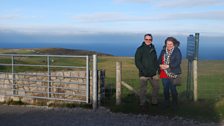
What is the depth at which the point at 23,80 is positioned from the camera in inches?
578

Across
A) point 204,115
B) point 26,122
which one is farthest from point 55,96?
point 204,115

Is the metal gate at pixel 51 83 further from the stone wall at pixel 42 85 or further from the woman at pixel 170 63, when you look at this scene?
the woman at pixel 170 63

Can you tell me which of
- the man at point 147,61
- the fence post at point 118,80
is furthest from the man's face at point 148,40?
the fence post at point 118,80

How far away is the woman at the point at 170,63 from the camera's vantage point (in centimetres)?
1188

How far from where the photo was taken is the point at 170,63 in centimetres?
1194

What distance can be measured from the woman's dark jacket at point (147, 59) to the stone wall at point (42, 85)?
223 centimetres

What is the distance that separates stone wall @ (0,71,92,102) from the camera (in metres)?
13.9

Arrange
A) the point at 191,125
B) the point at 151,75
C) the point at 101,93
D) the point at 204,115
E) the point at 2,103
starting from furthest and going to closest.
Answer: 1. the point at 2,103
2. the point at 101,93
3. the point at 151,75
4. the point at 204,115
5. the point at 191,125

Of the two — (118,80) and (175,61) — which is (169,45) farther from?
(118,80)

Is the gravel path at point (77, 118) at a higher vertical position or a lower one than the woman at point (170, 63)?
lower

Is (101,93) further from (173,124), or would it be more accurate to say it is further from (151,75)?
(173,124)

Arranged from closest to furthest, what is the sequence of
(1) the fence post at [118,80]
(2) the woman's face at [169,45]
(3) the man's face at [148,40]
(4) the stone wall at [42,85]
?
(2) the woman's face at [169,45]
(3) the man's face at [148,40]
(1) the fence post at [118,80]
(4) the stone wall at [42,85]

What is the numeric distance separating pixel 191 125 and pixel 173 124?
1.30ft

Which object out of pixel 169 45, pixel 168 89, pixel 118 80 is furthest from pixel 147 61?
pixel 118 80
